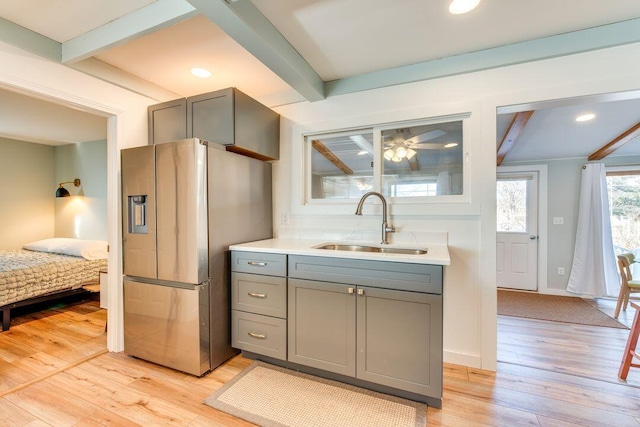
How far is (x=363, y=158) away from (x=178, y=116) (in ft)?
5.37

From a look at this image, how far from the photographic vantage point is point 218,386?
1.83 metres

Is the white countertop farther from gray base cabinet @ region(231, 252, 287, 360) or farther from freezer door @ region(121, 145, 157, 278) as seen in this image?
freezer door @ region(121, 145, 157, 278)

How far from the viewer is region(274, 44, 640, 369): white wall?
5.93ft

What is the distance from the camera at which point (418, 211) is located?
7.17 feet

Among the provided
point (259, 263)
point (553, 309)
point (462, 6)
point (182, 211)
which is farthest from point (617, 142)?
point (182, 211)

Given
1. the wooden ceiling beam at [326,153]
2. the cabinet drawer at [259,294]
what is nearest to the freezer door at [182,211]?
the cabinet drawer at [259,294]

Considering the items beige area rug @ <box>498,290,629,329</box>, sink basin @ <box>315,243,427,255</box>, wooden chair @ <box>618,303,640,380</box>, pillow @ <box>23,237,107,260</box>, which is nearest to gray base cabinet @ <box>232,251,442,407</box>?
sink basin @ <box>315,243,427,255</box>

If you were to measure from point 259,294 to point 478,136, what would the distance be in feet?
6.45

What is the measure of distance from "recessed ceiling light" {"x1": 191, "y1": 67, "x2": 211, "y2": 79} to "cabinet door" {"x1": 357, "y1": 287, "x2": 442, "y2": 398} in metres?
2.14

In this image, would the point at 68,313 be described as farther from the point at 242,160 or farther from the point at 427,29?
the point at 427,29

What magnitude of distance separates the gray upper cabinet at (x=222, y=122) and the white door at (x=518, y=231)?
3869 mm

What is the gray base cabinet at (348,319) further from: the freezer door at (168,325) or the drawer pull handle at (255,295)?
the freezer door at (168,325)

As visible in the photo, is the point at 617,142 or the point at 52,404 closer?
the point at 52,404

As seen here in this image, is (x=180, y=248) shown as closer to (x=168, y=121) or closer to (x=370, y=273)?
(x=168, y=121)
